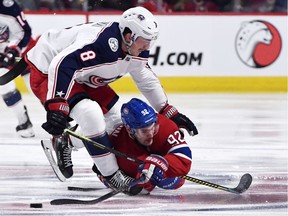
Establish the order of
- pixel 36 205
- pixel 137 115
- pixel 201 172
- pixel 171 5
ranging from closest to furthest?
pixel 36 205
pixel 137 115
pixel 201 172
pixel 171 5

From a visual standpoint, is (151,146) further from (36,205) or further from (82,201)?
(36,205)

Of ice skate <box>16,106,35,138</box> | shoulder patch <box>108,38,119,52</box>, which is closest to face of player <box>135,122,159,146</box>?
shoulder patch <box>108,38,119,52</box>

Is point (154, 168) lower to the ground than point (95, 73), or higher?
lower

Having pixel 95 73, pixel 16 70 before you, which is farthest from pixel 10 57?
pixel 95 73

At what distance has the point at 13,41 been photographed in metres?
6.73

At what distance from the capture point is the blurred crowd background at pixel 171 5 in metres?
9.21

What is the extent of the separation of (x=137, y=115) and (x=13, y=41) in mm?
2907

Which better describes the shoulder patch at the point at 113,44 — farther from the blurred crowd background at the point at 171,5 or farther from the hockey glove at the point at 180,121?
the blurred crowd background at the point at 171,5

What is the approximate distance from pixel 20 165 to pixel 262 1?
5094mm

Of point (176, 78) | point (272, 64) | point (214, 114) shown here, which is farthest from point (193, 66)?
point (214, 114)

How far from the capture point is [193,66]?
9.24 m

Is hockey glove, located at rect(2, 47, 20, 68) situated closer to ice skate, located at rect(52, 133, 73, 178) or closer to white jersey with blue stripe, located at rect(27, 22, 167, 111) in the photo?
white jersey with blue stripe, located at rect(27, 22, 167, 111)

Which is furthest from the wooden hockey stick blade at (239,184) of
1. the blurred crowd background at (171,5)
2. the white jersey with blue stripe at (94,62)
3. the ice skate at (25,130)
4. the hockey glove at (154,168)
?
the blurred crowd background at (171,5)

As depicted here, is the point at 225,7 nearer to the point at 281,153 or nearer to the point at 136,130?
the point at 281,153
